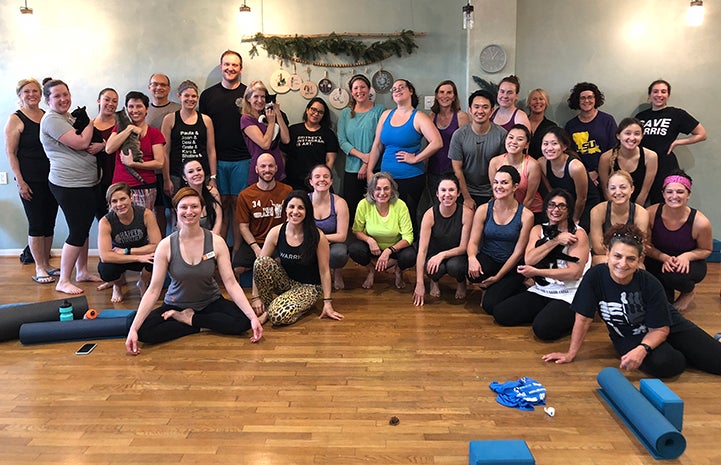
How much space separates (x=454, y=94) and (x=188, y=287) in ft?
8.75

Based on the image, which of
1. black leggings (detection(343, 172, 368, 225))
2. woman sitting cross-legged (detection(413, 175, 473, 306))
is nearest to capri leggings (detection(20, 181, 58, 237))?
black leggings (detection(343, 172, 368, 225))

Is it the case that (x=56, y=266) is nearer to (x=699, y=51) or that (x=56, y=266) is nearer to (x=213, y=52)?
(x=213, y=52)

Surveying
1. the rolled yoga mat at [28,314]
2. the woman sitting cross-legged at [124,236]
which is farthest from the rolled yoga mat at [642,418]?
the rolled yoga mat at [28,314]

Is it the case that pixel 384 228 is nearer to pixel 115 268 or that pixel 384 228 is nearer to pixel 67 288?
pixel 115 268

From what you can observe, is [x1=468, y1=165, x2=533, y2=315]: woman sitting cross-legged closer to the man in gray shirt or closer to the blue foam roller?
the man in gray shirt

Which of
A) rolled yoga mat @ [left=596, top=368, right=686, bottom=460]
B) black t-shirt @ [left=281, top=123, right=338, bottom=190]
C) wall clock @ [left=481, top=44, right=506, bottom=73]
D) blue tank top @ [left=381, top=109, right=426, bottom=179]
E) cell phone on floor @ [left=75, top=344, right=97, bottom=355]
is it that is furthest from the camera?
wall clock @ [left=481, top=44, right=506, bottom=73]

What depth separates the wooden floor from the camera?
229 centimetres

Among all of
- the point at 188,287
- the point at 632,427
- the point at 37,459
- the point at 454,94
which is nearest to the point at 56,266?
the point at 188,287

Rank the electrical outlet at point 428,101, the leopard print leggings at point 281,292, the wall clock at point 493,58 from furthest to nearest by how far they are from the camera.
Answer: the electrical outlet at point 428,101 < the wall clock at point 493,58 < the leopard print leggings at point 281,292

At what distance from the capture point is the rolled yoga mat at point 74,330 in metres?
3.37

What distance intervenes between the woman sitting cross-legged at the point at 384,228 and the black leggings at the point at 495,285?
57cm

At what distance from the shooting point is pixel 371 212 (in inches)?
173

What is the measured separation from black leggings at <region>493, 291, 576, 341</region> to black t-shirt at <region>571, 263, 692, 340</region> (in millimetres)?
Result: 353

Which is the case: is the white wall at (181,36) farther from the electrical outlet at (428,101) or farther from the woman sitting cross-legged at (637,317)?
the woman sitting cross-legged at (637,317)
